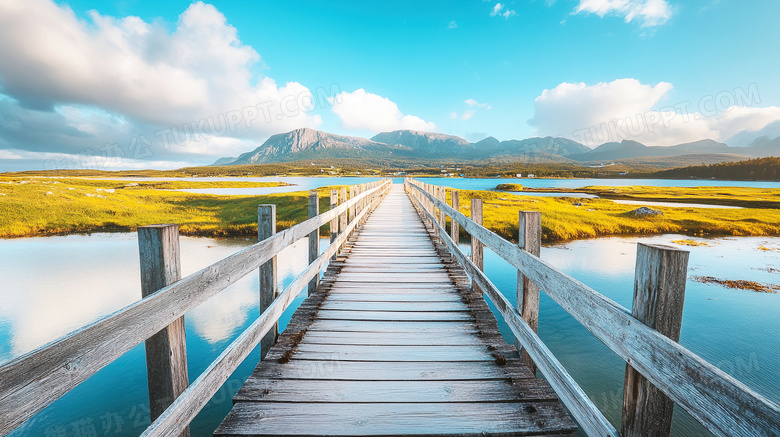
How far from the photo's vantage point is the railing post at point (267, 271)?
3.44 metres

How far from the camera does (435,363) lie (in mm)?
3281

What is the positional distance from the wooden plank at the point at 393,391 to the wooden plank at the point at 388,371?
57mm

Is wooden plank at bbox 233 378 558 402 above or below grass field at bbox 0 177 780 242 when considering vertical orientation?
above

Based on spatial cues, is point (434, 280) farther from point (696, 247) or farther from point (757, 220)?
point (757, 220)

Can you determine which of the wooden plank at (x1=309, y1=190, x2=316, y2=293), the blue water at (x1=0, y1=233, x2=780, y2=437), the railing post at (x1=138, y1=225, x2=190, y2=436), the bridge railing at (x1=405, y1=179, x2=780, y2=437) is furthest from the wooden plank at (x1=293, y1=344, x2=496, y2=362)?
the blue water at (x1=0, y1=233, x2=780, y2=437)

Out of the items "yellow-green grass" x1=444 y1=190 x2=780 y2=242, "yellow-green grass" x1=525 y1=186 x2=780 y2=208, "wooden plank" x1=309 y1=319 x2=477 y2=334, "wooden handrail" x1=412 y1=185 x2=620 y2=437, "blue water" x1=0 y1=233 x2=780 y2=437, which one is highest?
"wooden handrail" x1=412 y1=185 x2=620 y2=437

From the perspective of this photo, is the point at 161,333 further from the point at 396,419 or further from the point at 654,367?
the point at 654,367

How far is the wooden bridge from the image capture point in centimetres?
120

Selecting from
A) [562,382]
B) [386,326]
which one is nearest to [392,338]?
[386,326]

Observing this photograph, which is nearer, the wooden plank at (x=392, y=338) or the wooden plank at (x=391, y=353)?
the wooden plank at (x=391, y=353)

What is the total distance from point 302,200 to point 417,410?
29.4 metres

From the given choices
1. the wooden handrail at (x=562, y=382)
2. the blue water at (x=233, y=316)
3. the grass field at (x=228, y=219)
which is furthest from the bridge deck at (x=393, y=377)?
the grass field at (x=228, y=219)

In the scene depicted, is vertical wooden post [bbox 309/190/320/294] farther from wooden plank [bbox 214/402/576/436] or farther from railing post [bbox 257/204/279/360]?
wooden plank [bbox 214/402/576/436]

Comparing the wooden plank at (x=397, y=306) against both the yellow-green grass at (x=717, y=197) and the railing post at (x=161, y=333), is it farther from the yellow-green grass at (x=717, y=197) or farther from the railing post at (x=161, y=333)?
the yellow-green grass at (x=717, y=197)
